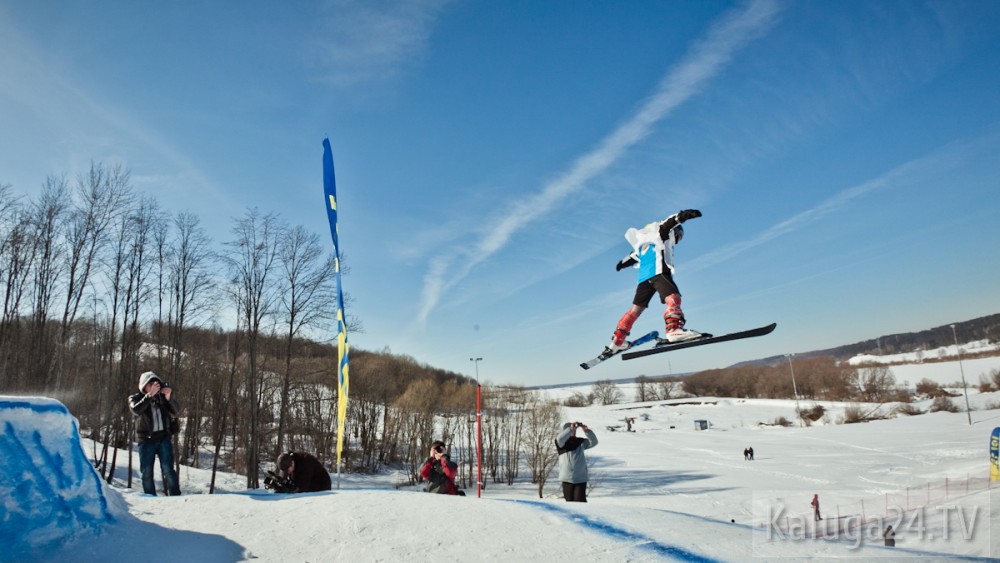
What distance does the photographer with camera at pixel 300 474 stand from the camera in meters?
7.09

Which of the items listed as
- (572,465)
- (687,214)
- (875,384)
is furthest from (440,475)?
(875,384)

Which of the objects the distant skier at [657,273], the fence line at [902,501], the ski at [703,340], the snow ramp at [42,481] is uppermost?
the distant skier at [657,273]

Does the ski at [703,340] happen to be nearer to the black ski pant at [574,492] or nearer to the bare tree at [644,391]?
the black ski pant at [574,492]

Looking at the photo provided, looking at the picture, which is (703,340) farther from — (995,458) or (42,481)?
A: (995,458)

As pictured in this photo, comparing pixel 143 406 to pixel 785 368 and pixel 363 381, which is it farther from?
pixel 785 368

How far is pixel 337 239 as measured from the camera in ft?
30.4

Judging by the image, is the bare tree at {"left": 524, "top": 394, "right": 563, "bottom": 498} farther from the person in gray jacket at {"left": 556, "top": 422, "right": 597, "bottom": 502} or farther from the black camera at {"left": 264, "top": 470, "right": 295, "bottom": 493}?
the black camera at {"left": 264, "top": 470, "right": 295, "bottom": 493}

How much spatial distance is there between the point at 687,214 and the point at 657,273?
0.79m

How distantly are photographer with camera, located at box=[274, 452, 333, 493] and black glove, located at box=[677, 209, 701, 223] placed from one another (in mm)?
5947

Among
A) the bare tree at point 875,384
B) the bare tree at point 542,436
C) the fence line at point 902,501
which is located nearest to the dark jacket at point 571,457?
the fence line at point 902,501

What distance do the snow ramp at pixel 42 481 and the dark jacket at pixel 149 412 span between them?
302 centimetres

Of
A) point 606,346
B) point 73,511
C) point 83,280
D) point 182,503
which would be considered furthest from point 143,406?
point 83,280

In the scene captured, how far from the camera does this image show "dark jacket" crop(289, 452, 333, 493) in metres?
7.07

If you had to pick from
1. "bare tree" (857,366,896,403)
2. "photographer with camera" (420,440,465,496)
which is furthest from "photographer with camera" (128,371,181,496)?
"bare tree" (857,366,896,403)
